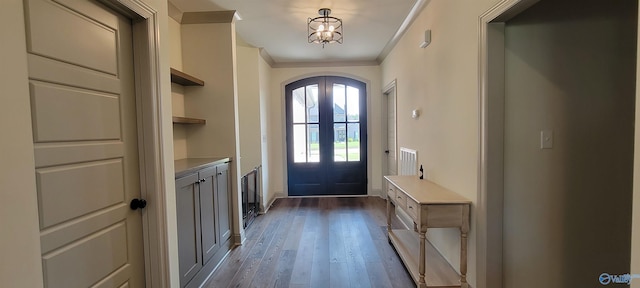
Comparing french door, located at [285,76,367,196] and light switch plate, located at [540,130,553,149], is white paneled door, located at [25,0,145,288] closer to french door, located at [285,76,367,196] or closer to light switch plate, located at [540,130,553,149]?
light switch plate, located at [540,130,553,149]

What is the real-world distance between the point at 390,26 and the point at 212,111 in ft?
7.53

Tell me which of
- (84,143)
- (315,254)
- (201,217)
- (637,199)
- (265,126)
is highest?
(265,126)

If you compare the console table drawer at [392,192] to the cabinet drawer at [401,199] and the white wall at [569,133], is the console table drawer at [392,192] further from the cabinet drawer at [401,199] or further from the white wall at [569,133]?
the white wall at [569,133]

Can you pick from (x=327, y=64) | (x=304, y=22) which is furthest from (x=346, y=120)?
(x=304, y=22)

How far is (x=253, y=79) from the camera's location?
4379 mm

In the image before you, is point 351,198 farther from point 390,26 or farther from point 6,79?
point 6,79

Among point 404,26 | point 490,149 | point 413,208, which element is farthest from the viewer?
point 404,26

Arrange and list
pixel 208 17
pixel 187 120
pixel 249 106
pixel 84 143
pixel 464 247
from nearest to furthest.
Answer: pixel 84 143 < pixel 464 247 < pixel 187 120 < pixel 208 17 < pixel 249 106

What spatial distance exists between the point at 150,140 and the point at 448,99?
7.13ft

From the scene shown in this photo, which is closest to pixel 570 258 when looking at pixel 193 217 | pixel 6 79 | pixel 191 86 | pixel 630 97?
pixel 630 97

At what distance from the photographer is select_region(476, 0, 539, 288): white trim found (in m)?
1.85

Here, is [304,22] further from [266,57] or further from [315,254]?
[315,254]

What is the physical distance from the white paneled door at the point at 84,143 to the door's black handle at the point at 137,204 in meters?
0.02

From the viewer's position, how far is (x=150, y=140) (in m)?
1.70
